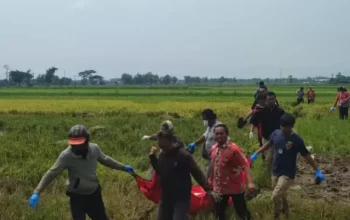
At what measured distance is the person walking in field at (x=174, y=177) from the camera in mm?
4848

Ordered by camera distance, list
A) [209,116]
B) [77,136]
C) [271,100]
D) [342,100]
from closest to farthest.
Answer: [77,136]
[209,116]
[271,100]
[342,100]

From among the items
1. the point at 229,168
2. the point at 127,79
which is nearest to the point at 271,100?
the point at 229,168

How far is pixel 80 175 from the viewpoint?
16.8 feet

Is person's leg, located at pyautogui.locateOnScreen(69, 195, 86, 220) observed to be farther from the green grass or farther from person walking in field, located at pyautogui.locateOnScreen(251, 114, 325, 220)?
person walking in field, located at pyautogui.locateOnScreen(251, 114, 325, 220)

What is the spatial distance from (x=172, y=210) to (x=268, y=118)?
3.94 m

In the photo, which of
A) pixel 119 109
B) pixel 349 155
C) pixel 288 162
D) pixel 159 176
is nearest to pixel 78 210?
pixel 159 176

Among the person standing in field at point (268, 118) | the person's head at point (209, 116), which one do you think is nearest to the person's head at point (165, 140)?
the person's head at point (209, 116)

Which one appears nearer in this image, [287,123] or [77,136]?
[77,136]

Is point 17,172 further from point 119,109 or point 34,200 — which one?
point 119,109

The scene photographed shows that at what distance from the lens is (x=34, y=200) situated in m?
4.99

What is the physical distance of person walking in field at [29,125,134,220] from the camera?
4.99 metres

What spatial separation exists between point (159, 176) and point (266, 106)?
12.6ft

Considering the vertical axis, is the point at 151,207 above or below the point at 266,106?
below

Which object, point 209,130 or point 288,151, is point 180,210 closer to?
point 288,151
